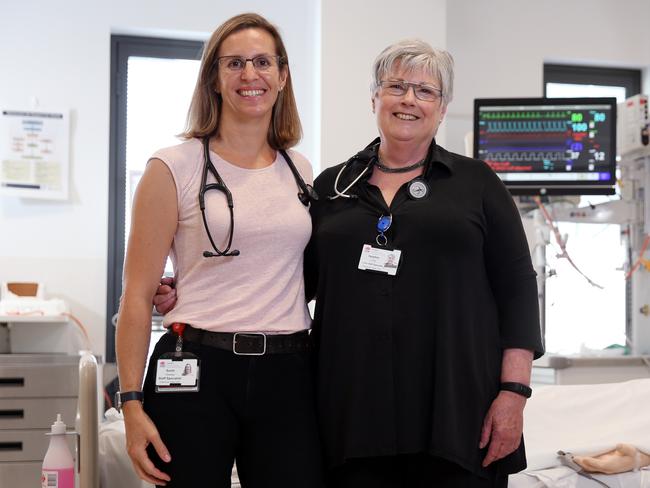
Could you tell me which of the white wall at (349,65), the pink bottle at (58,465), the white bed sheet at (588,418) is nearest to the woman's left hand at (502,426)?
the white bed sheet at (588,418)

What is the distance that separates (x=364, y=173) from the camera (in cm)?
174

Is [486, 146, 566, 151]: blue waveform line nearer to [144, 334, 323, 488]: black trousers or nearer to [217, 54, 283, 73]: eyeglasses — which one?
[217, 54, 283, 73]: eyeglasses

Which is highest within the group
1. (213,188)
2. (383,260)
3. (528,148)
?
(528,148)

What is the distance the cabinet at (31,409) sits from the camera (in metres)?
2.94

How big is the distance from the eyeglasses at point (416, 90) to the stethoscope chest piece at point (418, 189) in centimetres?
18

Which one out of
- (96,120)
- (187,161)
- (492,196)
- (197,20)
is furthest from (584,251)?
(187,161)

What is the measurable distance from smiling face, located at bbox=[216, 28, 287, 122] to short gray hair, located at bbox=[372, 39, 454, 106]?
258 mm

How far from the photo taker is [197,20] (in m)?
4.06

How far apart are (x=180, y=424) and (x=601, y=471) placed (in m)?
1.16

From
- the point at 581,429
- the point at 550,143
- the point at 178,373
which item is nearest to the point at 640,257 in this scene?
the point at 550,143

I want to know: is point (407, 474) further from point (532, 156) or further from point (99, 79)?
point (99, 79)

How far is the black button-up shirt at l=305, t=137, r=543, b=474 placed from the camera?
156cm

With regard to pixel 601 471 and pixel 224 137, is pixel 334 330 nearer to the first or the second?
pixel 224 137

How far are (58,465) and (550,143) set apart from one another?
2777 mm
